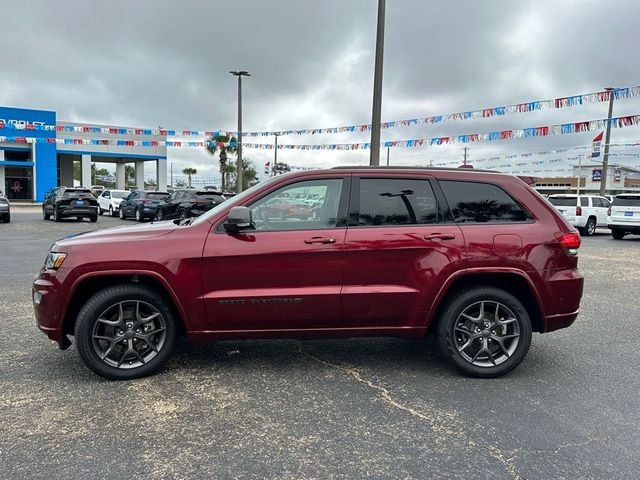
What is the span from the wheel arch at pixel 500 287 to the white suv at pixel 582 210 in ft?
57.8

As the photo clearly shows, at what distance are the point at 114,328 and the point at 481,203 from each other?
128 inches

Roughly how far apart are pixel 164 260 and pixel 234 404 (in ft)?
4.05

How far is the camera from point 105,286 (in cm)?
416

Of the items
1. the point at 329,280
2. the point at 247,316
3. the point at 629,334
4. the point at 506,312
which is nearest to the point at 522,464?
the point at 506,312

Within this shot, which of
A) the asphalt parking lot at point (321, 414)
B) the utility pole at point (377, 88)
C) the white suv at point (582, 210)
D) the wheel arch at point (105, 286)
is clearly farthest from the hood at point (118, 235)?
the white suv at point (582, 210)

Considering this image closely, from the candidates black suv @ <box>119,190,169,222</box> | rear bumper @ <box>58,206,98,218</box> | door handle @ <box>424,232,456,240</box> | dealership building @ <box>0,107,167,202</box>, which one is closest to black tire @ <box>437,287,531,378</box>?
door handle @ <box>424,232,456,240</box>

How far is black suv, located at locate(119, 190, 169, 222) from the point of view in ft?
74.9

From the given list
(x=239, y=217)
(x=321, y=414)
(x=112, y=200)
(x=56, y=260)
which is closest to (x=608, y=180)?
(x=112, y=200)

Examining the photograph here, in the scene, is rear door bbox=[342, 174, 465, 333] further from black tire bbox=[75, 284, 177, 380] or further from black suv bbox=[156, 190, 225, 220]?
black suv bbox=[156, 190, 225, 220]

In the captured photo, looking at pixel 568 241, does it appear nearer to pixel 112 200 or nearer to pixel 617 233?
pixel 617 233

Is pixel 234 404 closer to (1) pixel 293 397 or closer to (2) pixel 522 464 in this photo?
(1) pixel 293 397

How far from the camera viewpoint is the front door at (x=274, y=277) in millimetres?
4082

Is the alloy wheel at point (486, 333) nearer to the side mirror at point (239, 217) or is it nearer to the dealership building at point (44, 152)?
the side mirror at point (239, 217)

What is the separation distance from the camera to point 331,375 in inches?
171
